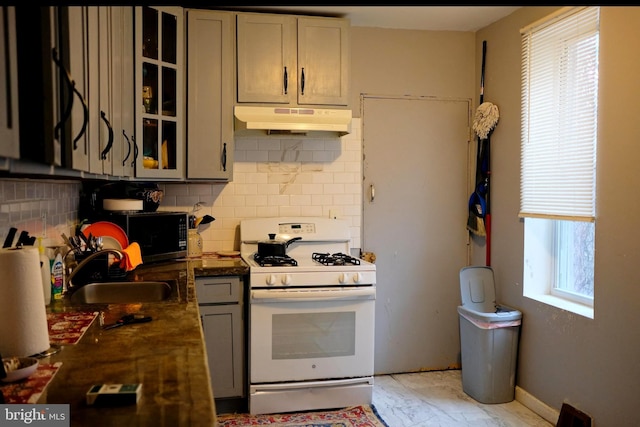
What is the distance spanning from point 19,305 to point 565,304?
9.37ft

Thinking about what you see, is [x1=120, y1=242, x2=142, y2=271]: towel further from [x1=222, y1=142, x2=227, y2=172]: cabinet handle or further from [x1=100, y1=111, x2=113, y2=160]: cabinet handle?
[x1=100, y1=111, x2=113, y2=160]: cabinet handle

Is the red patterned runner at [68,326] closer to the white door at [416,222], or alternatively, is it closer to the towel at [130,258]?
the towel at [130,258]

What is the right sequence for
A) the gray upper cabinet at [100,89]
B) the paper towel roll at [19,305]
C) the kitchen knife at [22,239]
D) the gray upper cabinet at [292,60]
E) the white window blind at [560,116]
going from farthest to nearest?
the gray upper cabinet at [292,60], the white window blind at [560,116], the kitchen knife at [22,239], the paper towel roll at [19,305], the gray upper cabinet at [100,89]

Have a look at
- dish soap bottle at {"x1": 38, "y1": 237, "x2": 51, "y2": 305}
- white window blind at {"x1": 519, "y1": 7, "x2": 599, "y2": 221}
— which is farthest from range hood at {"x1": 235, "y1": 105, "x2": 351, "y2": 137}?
dish soap bottle at {"x1": 38, "y1": 237, "x2": 51, "y2": 305}

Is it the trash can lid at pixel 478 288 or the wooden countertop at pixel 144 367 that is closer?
the wooden countertop at pixel 144 367

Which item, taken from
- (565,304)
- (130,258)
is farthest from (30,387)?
(565,304)

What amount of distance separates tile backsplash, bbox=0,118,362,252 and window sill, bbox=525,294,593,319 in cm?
130

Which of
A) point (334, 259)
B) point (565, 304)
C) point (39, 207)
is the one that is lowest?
point (565, 304)

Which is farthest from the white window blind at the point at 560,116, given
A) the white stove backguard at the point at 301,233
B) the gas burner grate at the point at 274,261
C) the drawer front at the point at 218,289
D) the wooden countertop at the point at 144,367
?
the wooden countertop at the point at 144,367

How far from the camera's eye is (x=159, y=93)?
10.4 feet

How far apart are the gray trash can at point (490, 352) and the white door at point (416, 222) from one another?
1.76ft

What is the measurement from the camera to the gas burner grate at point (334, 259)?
335 cm

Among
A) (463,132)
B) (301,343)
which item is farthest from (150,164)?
(463,132)

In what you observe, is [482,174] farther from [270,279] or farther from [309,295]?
[270,279]
